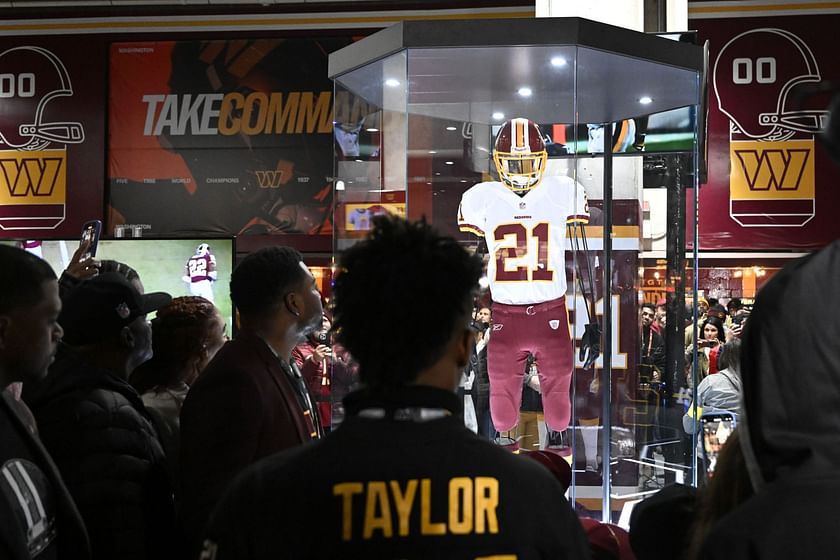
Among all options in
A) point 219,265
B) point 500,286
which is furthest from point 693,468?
point 219,265

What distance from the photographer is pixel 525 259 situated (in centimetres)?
387

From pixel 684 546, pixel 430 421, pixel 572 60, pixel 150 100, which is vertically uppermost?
pixel 150 100

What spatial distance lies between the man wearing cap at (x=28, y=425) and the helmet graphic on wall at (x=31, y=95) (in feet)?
31.1

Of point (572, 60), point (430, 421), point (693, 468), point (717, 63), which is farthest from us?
point (717, 63)

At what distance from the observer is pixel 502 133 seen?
12.8 ft

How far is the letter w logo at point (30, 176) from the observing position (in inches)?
411

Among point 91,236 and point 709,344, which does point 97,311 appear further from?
point 709,344

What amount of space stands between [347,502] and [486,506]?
16cm

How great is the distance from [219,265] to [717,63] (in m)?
6.81

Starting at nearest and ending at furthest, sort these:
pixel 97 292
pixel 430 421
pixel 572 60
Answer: pixel 430 421 < pixel 97 292 < pixel 572 60

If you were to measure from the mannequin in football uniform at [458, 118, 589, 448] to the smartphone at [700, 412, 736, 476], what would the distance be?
7.63ft

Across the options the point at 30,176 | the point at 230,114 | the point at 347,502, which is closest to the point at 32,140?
the point at 30,176

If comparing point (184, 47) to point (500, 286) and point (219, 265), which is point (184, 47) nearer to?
point (219, 265)

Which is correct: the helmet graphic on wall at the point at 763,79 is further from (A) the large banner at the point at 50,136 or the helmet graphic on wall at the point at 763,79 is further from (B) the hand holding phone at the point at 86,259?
(B) the hand holding phone at the point at 86,259
